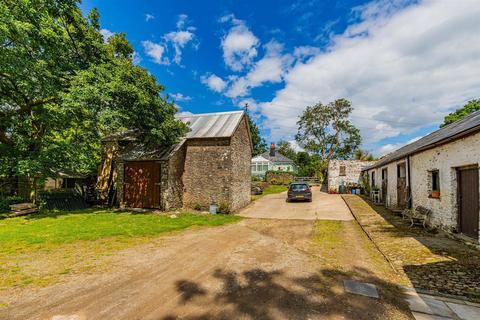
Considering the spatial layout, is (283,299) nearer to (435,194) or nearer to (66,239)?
(66,239)

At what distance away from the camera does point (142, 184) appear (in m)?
14.1

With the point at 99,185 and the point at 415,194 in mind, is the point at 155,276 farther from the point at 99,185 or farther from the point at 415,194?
the point at 99,185

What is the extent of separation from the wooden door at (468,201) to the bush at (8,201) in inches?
780

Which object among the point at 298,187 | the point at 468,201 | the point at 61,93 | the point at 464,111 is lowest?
the point at 298,187

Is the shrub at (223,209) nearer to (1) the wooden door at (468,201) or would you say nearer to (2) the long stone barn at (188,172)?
(2) the long stone barn at (188,172)

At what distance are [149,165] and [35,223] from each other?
5849 mm

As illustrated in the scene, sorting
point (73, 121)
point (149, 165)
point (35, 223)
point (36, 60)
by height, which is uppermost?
point (36, 60)

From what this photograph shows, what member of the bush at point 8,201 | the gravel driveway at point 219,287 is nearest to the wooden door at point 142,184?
the bush at point 8,201

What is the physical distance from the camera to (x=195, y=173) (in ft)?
46.1

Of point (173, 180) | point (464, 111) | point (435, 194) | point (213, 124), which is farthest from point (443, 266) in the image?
point (464, 111)

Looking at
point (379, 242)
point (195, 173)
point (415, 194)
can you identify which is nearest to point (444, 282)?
point (379, 242)

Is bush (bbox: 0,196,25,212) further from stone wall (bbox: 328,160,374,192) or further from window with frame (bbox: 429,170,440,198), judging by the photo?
stone wall (bbox: 328,160,374,192)

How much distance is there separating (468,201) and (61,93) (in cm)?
1629

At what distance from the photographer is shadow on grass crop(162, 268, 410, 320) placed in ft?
11.0
